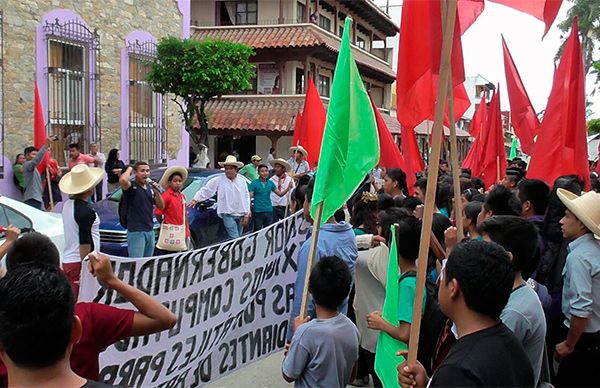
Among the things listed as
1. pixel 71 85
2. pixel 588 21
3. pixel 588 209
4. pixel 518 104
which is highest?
pixel 588 21

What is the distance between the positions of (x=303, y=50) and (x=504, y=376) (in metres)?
22.5

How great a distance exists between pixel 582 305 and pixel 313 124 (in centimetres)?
663

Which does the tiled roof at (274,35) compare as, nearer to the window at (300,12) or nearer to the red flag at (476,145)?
the window at (300,12)

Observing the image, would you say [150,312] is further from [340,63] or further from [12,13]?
[12,13]

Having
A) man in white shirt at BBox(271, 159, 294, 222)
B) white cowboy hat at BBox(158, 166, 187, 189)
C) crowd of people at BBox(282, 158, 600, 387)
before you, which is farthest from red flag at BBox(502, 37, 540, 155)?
white cowboy hat at BBox(158, 166, 187, 189)

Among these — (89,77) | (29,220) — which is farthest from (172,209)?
(89,77)

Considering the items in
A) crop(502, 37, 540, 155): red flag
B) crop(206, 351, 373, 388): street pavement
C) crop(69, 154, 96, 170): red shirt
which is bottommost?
crop(206, 351, 373, 388): street pavement

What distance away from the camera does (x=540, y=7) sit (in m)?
3.49

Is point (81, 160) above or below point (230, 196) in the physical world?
above

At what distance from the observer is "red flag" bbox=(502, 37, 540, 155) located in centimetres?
866

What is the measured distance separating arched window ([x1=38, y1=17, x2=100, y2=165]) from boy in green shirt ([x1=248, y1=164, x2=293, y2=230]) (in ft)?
18.9

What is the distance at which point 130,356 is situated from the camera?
11.7 ft

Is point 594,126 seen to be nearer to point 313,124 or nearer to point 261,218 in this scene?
point 313,124

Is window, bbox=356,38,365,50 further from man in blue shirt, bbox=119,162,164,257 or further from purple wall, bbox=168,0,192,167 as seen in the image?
man in blue shirt, bbox=119,162,164,257
